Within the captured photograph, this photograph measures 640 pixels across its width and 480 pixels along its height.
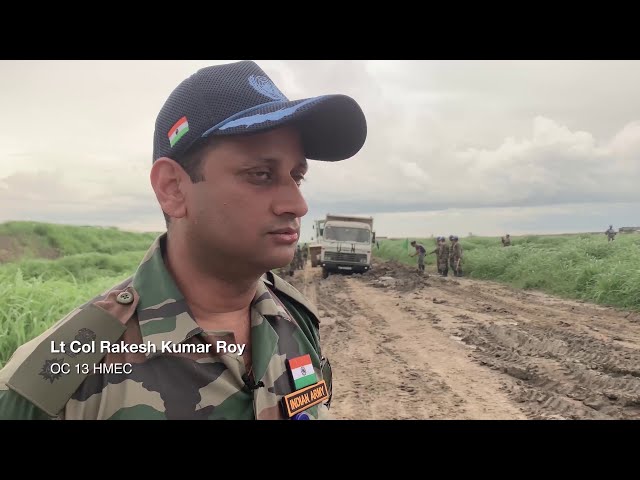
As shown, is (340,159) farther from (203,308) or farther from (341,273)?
(341,273)

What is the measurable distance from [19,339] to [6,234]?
12362mm

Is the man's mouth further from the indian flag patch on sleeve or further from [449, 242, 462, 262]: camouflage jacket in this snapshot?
[449, 242, 462, 262]: camouflage jacket

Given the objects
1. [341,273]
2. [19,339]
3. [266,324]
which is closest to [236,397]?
[266,324]

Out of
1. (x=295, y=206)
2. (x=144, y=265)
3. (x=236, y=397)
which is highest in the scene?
(x=295, y=206)

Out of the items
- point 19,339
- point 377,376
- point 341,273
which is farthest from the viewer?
point 341,273

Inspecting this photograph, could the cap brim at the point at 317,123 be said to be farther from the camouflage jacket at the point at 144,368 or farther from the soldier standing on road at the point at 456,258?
the soldier standing on road at the point at 456,258

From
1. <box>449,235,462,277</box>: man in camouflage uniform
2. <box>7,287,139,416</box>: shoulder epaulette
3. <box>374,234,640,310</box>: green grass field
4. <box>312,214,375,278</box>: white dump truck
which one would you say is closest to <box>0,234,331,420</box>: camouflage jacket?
<box>7,287,139,416</box>: shoulder epaulette

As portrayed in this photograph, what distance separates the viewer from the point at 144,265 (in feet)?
3.51

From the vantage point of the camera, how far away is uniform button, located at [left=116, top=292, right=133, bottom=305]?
98 centimetres

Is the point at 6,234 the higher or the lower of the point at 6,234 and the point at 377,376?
the higher

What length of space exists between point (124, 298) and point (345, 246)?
13523 millimetres

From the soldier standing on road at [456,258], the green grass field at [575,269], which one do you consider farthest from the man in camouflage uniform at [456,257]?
the green grass field at [575,269]

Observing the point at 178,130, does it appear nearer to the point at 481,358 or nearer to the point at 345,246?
the point at 481,358

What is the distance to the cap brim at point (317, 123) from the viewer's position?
914mm
